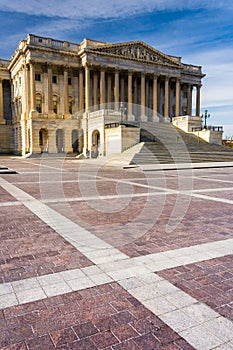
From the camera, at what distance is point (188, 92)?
58.2m

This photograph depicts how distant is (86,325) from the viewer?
3309mm

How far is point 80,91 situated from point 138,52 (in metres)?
12.1

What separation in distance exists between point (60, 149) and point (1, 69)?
904 inches

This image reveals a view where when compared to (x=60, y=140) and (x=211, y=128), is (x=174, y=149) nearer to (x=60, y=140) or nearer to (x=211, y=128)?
(x=211, y=128)

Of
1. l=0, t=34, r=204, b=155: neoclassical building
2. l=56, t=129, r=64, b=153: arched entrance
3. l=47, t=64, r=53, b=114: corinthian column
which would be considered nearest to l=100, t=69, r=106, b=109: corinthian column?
l=0, t=34, r=204, b=155: neoclassical building

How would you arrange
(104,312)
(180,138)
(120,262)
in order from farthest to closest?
(180,138) < (120,262) < (104,312)

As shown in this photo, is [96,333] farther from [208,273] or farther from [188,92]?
[188,92]

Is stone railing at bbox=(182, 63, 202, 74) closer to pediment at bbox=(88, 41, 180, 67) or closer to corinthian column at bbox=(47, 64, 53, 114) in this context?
pediment at bbox=(88, 41, 180, 67)

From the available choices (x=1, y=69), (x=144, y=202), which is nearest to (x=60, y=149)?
(x=1, y=69)

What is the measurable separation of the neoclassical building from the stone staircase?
200 inches

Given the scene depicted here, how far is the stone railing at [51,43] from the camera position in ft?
140

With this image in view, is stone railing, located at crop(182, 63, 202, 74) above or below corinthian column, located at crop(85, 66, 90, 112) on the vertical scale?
above

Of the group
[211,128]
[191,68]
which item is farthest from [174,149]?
[191,68]

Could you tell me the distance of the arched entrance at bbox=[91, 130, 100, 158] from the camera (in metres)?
42.0
